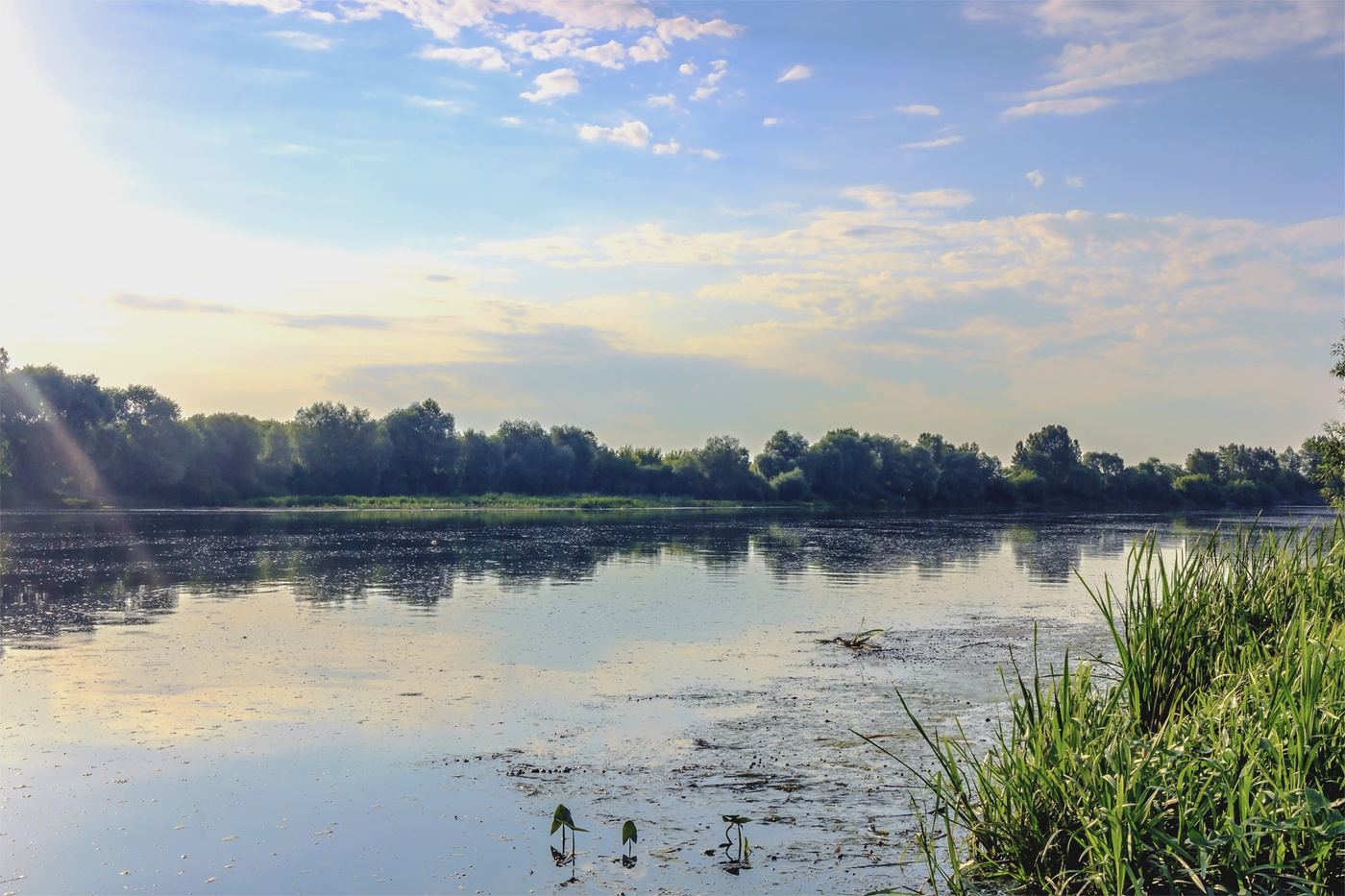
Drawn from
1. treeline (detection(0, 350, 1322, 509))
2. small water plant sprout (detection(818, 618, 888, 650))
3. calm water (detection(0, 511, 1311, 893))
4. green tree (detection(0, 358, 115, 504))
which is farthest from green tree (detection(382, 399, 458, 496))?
small water plant sprout (detection(818, 618, 888, 650))

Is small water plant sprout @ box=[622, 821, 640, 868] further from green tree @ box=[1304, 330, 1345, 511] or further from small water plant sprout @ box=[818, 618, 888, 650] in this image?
green tree @ box=[1304, 330, 1345, 511]

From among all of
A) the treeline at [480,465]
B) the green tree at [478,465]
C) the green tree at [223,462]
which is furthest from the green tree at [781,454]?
the green tree at [223,462]

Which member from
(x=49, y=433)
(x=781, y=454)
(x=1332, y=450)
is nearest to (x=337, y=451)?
(x=49, y=433)

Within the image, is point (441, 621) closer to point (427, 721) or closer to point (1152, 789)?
point (427, 721)

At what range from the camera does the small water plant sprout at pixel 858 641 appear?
1605 centimetres

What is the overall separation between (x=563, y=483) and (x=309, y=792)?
95.0m

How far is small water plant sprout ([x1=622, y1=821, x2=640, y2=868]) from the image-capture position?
7163 mm

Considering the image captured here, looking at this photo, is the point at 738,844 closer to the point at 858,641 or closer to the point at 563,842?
the point at 563,842

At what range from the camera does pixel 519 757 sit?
32.0 feet

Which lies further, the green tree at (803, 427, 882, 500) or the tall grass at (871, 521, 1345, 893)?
the green tree at (803, 427, 882, 500)

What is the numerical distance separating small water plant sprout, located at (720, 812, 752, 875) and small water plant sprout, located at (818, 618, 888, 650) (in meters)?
8.48

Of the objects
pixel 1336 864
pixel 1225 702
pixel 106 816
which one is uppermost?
pixel 1225 702

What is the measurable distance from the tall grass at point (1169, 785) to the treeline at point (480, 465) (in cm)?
5369

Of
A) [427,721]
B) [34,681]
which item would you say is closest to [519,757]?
[427,721]
